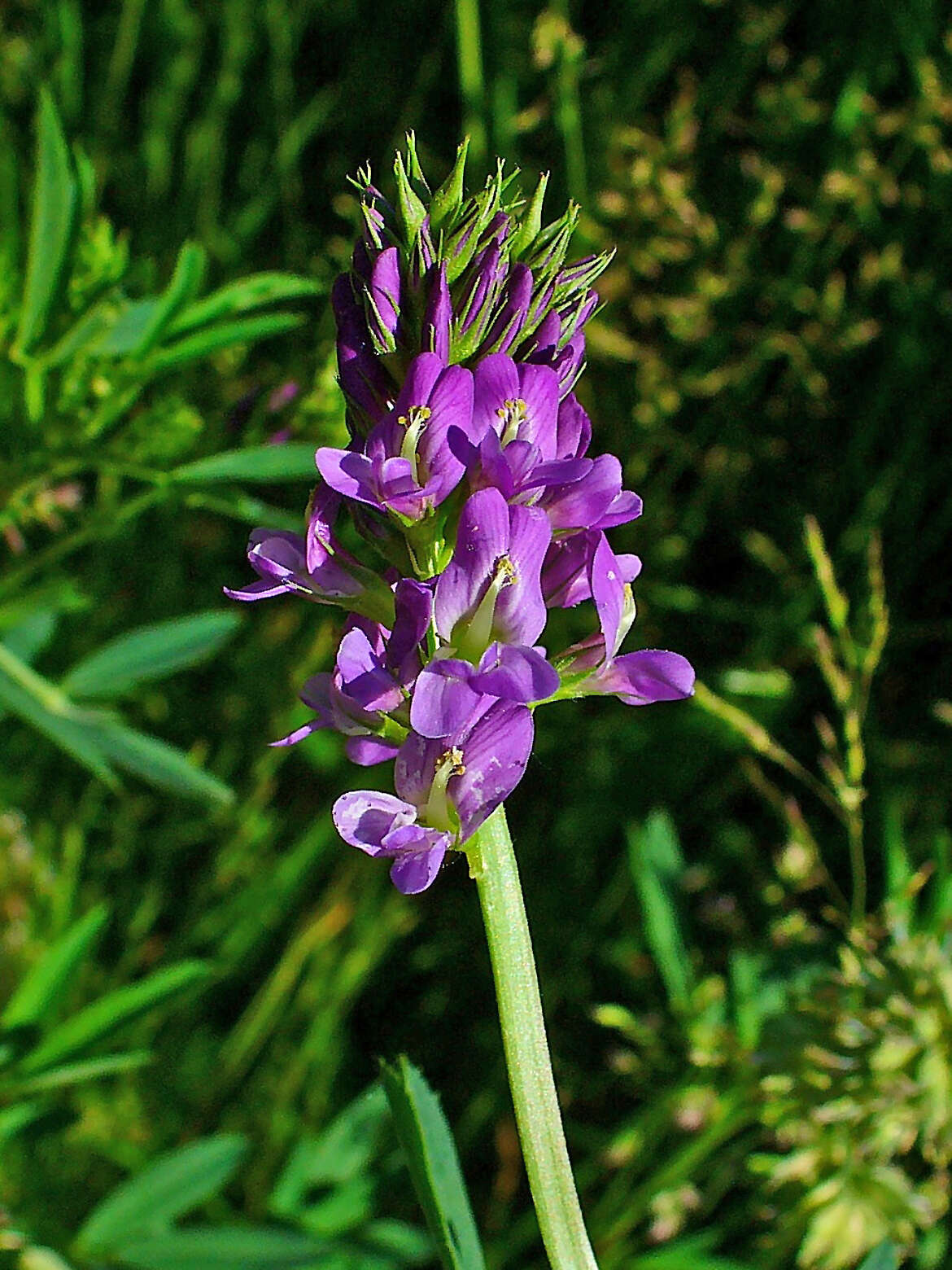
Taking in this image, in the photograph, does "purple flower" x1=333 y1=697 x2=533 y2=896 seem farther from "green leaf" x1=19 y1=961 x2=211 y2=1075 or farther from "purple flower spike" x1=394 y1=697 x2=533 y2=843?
"green leaf" x1=19 y1=961 x2=211 y2=1075

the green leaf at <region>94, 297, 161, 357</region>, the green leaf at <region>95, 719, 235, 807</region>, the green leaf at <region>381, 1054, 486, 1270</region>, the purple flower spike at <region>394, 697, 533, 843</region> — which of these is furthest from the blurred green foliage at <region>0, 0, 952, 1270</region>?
the purple flower spike at <region>394, 697, 533, 843</region>

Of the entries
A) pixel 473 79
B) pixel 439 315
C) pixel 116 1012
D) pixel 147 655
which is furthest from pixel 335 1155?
pixel 473 79

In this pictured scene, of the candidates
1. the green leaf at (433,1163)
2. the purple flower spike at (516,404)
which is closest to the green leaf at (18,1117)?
the green leaf at (433,1163)

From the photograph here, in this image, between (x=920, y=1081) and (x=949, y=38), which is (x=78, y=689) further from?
(x=949, y=38)

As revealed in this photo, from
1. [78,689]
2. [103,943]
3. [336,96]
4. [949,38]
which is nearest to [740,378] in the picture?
[949,38]

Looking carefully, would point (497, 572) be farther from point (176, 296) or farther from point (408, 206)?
point (176, 296)
